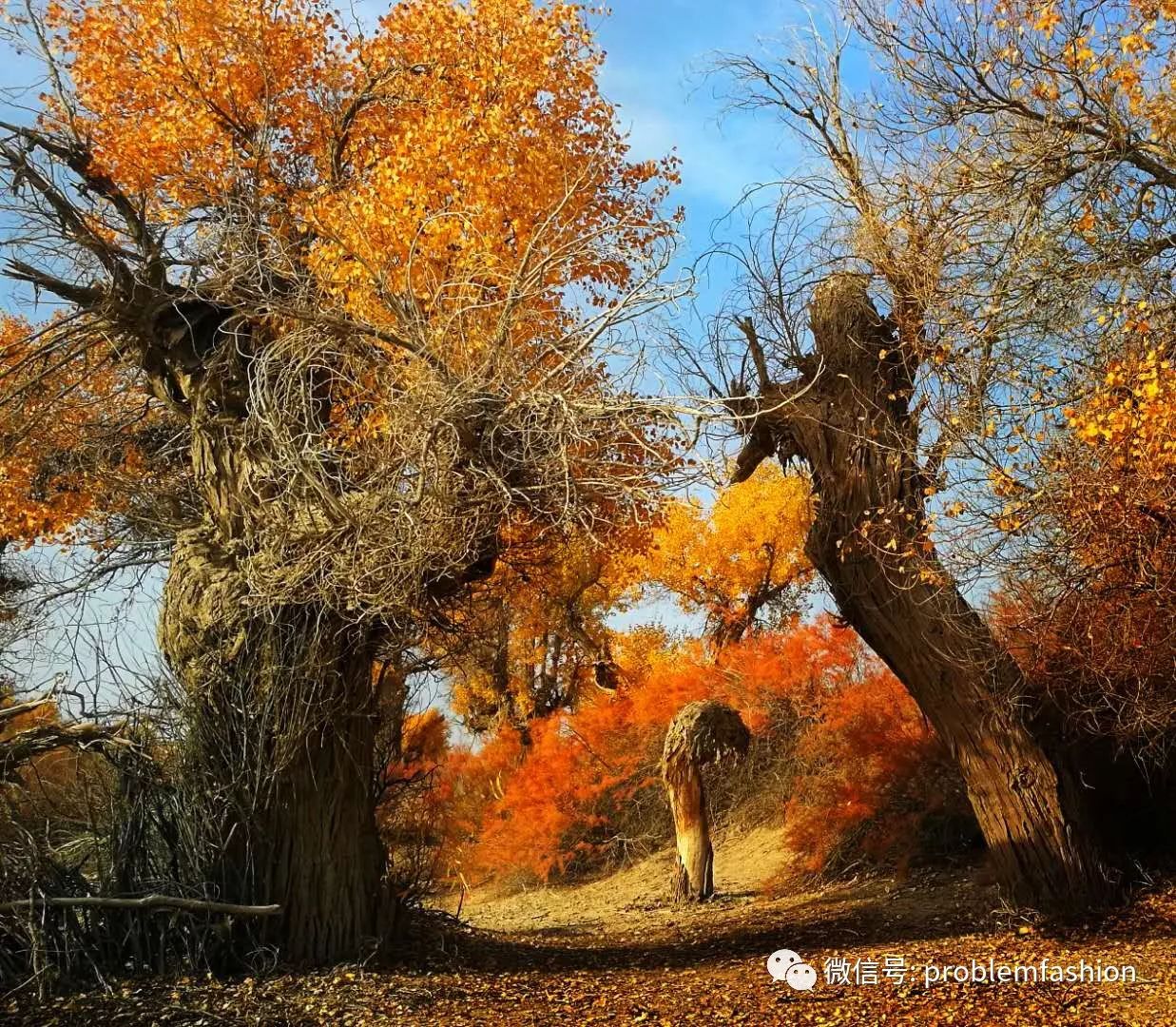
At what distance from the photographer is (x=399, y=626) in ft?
26.8

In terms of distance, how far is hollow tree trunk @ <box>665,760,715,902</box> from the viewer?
48.6ft

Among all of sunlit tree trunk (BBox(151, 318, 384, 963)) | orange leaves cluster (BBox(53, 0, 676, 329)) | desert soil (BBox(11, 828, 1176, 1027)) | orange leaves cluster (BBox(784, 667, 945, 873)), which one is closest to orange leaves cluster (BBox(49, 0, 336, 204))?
orange leaves cluster (BBox(53, 0, 676, 329))

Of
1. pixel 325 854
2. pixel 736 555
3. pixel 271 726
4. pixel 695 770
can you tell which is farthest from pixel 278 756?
pixel 736 555

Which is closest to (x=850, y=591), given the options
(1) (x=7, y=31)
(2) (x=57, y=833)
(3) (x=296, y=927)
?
(3) (x=296, y=927)

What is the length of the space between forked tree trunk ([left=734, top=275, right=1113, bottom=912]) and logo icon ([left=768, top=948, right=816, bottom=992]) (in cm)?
268

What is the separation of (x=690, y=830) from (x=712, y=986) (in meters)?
7.11

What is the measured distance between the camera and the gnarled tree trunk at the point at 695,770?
47.5ft

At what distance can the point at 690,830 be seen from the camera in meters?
14.8

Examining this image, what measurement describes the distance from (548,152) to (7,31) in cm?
551

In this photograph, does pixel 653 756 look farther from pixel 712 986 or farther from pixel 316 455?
pixel 316 455

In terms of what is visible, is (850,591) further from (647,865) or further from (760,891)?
(647,865)

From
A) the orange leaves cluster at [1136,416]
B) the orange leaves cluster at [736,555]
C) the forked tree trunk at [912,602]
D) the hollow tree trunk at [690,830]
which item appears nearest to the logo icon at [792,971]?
the forked tree trunk at [912,602]

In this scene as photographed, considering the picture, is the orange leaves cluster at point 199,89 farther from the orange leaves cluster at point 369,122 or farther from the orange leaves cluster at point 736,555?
the orange leaves cluster at point 736,555

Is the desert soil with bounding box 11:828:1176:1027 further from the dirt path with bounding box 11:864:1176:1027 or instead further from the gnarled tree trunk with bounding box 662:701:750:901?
the gnarled tree trunk with bounding box 662:701:750:901
